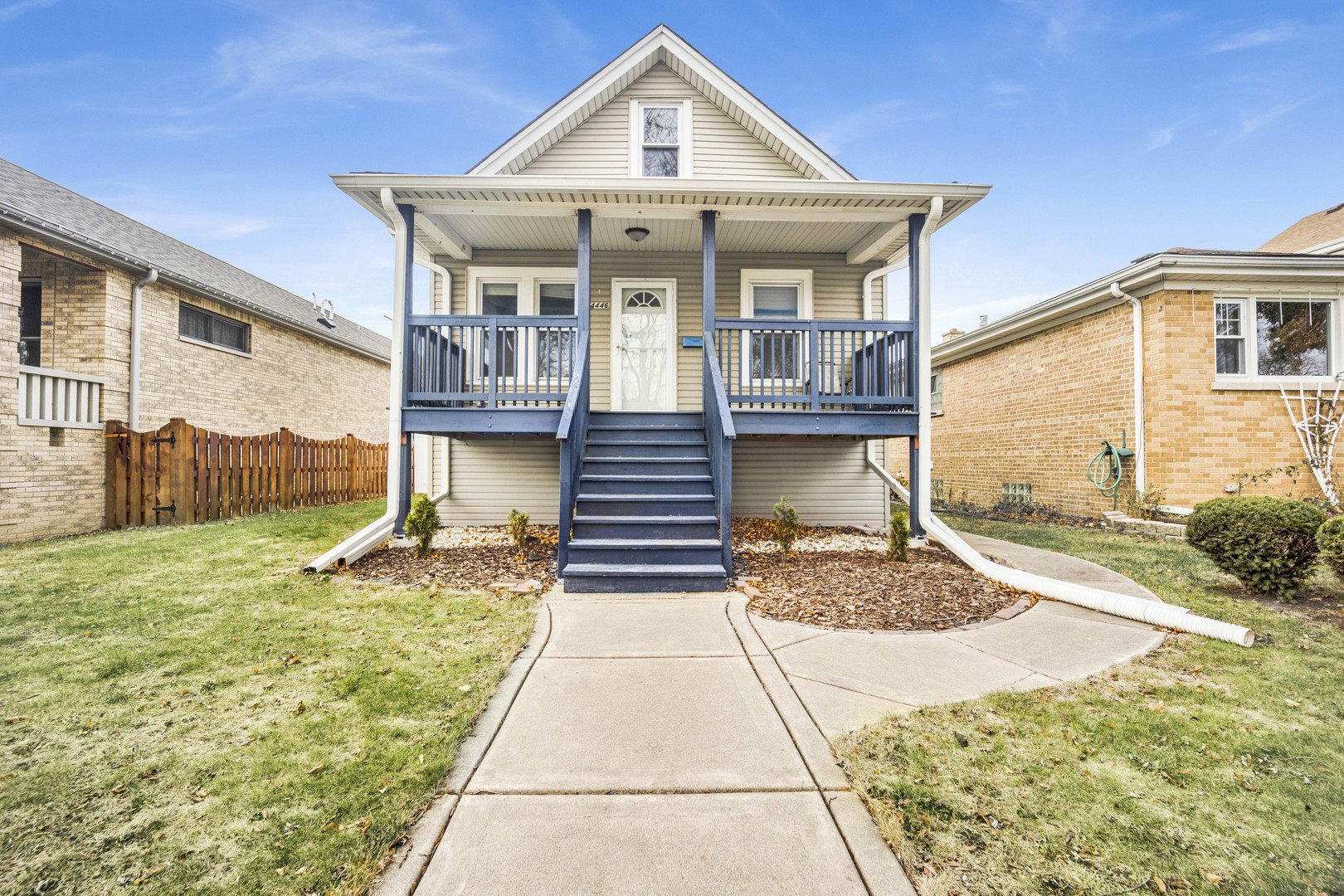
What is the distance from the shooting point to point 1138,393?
8.40 m

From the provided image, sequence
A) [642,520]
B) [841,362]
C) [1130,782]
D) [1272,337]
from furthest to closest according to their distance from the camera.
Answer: [1272,337] → [841,362] → [642,520] → [1130,782]

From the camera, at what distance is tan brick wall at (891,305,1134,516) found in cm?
898

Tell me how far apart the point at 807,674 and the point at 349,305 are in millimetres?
20511

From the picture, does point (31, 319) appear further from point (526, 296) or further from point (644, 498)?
point (644, 498)

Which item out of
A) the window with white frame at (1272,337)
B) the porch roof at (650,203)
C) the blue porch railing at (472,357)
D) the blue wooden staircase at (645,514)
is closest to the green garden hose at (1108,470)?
the window with white frame at (1272,337)

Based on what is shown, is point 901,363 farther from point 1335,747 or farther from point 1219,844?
point 1219,844

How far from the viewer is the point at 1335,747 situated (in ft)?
7.43

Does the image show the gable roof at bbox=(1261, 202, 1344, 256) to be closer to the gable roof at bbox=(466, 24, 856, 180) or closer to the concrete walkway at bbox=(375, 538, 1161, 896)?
the gable roof at bbox=(466, 24, 856, 180)

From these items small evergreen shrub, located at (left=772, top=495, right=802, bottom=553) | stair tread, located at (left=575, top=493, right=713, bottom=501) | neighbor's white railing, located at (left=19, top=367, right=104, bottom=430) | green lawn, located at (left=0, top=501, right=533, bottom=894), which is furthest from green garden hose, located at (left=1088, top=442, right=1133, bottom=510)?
neighbor's white railing, located at (left=19, top=367, right=104, bottom=430)

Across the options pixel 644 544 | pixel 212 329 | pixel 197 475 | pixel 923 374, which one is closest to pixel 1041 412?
pixel 923 374

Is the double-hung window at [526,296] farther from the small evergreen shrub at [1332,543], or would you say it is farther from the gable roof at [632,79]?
the small evergreen shrub at [1332,543]

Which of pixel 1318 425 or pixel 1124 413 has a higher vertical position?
pixel 1124 413

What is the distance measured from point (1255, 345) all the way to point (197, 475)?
51.8ft

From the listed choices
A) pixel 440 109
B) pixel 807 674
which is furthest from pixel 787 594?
pixel 440 109
